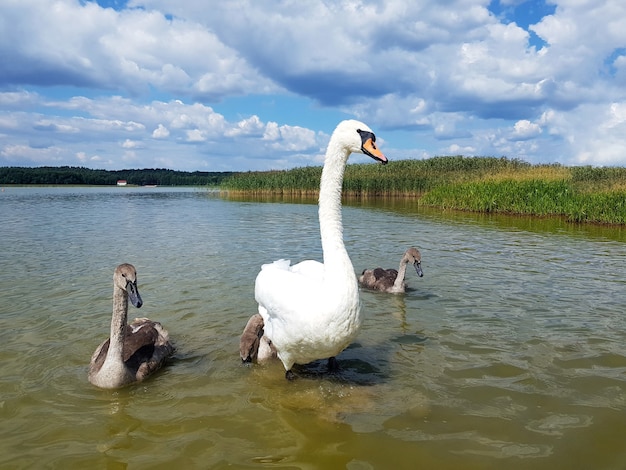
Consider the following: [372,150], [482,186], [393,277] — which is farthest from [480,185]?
[372,150]

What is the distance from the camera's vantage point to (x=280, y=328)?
523 centimetres

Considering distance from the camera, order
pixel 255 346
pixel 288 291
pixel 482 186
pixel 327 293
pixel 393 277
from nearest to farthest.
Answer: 1. pixel 327 293
2. pixel 288 291
3. pixel 255 346
4. pixel 393 277
5. pixel 482 186

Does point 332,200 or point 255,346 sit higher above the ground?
point 332,200

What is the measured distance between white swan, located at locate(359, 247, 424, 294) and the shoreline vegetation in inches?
648

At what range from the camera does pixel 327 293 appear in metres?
4.70

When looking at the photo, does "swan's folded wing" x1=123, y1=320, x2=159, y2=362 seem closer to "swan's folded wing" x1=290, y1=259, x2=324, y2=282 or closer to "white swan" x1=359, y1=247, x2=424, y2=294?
"swan's folded wing" x1=290, y1=259, x2=324, y2=282

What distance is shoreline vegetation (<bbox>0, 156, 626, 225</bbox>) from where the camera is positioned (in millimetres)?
24109

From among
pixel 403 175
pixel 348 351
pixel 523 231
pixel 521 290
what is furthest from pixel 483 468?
pixel 403 175

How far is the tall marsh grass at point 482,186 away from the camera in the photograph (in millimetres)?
23828

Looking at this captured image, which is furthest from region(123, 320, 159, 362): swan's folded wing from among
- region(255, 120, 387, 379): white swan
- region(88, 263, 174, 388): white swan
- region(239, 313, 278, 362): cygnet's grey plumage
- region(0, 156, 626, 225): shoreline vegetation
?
region(0, 156, 626, 225): shoreline vegetation

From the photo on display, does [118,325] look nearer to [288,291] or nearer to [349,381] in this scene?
[288,291]

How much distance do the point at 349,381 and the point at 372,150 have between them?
106 inches

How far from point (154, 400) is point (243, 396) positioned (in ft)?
3.10

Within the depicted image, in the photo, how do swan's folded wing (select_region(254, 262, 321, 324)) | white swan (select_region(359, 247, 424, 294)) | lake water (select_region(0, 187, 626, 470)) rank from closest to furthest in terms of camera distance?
lake water (select_region(0, 187, 626, 470)), swan's folded wing (select_region(254, 262, 321, 324)), white swan (select_region(359, 247, 424, 294))
